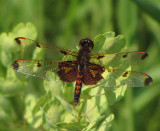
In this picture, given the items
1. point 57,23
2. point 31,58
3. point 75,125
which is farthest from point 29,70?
point 57,23

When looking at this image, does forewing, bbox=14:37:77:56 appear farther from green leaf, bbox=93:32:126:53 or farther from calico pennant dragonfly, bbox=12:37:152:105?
green leaf, bbox=93:32:126:53

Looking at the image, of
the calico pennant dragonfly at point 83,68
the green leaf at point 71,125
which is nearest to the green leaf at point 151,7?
the calico pennant dragonfly at point 83,68

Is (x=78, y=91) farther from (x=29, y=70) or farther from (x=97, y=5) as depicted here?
(x=97, y=5)

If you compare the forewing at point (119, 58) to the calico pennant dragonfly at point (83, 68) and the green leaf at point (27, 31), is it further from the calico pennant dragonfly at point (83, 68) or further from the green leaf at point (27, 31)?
the green leaf at point (27, 31)

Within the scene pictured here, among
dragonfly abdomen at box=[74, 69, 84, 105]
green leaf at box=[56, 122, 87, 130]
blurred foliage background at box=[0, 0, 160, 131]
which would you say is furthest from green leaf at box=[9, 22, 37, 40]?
green leaf at box=[56, 122, 87, 130]

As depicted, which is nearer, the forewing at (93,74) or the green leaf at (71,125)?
the green leaf at (71,125)

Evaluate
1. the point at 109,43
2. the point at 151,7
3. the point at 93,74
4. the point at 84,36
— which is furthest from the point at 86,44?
the point at 84,36
